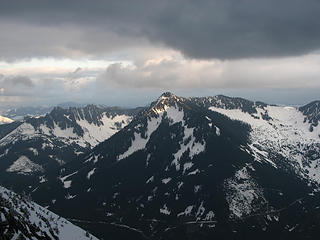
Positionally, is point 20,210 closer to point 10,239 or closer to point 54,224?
point 54,224

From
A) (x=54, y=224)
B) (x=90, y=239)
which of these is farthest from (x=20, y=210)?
(x=90, y=239)

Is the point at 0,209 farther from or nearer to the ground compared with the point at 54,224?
farther from the ground

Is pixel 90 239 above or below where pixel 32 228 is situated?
below

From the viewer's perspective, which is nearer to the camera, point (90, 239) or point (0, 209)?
point (0, 209)

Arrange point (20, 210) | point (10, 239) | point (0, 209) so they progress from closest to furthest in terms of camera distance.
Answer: point (10, 239) → point (0, 209) → point (20, 210)

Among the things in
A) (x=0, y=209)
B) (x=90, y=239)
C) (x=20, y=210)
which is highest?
(x=0, y=209)

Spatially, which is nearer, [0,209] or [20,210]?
[0,209]

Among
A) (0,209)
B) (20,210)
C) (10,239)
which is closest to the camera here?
(10,239)

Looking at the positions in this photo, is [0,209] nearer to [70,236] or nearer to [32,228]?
[32,228]

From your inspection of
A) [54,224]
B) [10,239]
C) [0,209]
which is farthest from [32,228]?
[54,224]
